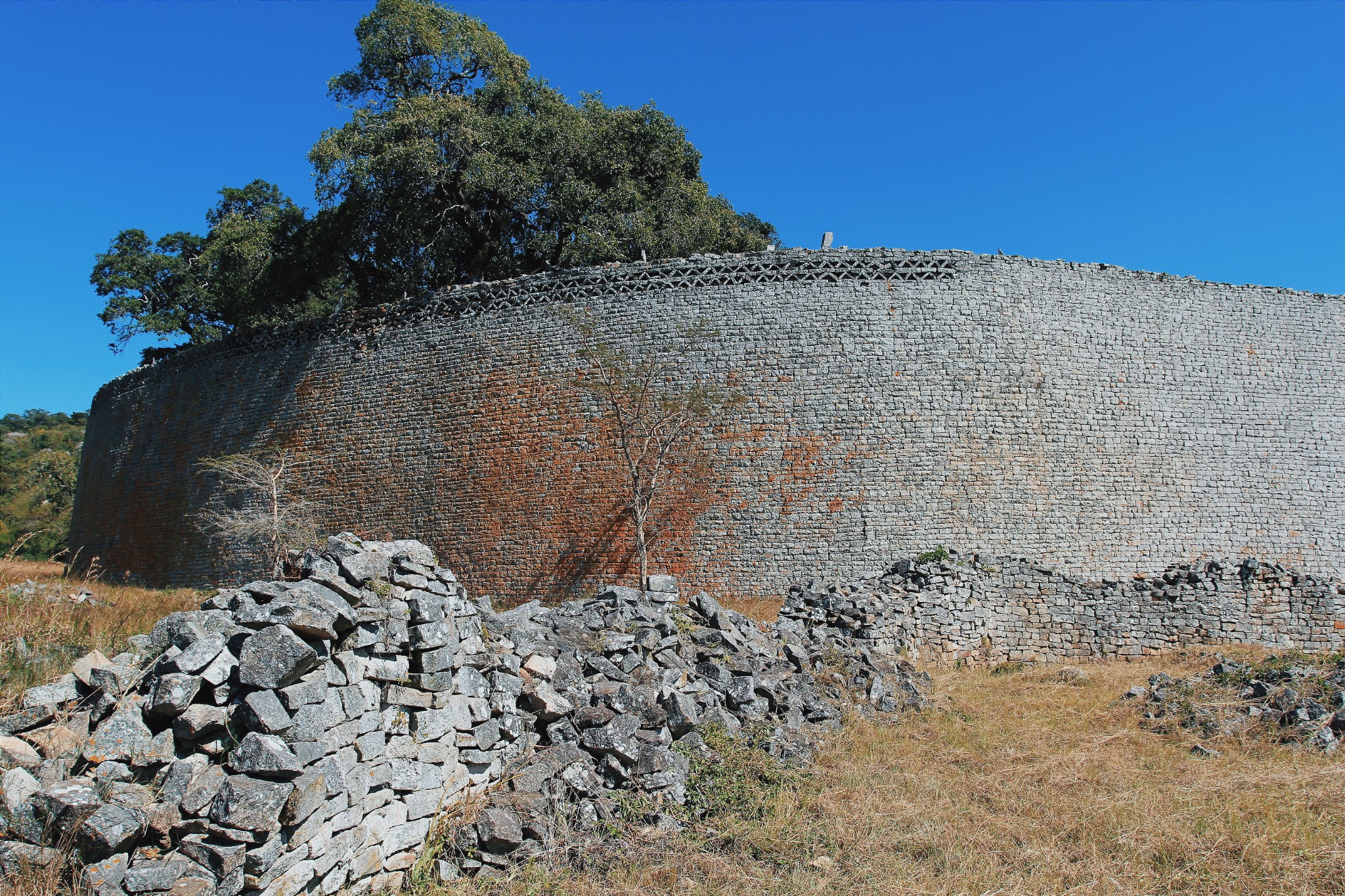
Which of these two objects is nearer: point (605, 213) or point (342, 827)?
point (342, 827)

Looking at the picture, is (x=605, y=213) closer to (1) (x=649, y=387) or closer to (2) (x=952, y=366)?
(1) (x=649, y=387)

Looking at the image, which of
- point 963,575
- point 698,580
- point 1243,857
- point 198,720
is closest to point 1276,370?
point 963,575

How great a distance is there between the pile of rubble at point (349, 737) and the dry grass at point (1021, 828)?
0.53m

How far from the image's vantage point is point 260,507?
56.6 feet

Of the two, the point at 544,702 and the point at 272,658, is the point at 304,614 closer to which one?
the point at 272,658

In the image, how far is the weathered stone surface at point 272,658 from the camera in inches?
164

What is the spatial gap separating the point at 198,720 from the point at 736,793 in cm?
365

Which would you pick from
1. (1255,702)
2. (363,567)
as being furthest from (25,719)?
(1255,702)

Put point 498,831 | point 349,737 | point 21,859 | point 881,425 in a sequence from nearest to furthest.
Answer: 1. point 21,859
2. point 349,737
3. point 498,831
4. point 881,425

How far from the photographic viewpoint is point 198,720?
13.1 feet

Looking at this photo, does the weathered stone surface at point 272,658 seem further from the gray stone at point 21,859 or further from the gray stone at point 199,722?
the gray stone at point 21,859

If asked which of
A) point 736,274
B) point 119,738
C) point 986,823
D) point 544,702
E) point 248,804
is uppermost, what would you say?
point 736,274

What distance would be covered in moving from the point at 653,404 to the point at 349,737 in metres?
10.6

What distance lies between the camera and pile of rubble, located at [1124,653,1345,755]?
24.3ft
